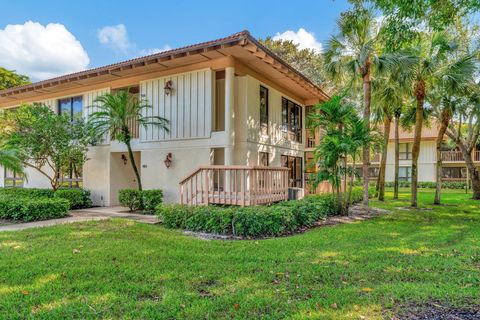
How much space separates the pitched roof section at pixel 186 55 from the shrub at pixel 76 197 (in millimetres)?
4779

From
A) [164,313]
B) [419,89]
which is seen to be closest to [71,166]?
[164,313]

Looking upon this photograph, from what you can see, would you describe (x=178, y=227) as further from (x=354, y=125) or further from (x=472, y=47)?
(x=472, y=47)

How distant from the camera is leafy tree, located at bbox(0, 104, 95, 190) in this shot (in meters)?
12.3

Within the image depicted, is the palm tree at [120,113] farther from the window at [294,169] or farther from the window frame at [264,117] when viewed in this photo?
the window at [294,169]

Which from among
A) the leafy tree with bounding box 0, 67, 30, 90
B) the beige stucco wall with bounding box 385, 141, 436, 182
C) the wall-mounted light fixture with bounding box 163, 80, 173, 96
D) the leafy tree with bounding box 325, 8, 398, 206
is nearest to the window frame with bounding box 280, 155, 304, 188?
the leafy tree with bounding box 325, 8, 398, 206

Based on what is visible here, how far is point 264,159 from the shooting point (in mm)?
13586

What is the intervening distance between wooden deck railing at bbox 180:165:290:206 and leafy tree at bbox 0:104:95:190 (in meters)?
5.97

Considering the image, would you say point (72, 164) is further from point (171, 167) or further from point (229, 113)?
point (229, 113)

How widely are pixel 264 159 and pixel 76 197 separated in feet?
26.4

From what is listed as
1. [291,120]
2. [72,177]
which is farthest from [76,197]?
[291,120]

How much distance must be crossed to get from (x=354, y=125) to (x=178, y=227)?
264 inches

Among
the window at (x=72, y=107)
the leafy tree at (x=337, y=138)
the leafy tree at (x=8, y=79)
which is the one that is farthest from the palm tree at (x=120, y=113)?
the leafy tree at (x=8, y=79)

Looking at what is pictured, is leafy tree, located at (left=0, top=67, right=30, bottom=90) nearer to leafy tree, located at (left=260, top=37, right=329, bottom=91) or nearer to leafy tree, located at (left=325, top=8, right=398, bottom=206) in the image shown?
leafy tree, located at (left=260, top=37, right=329, bottom=91)

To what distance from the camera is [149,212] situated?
37.1 feet
